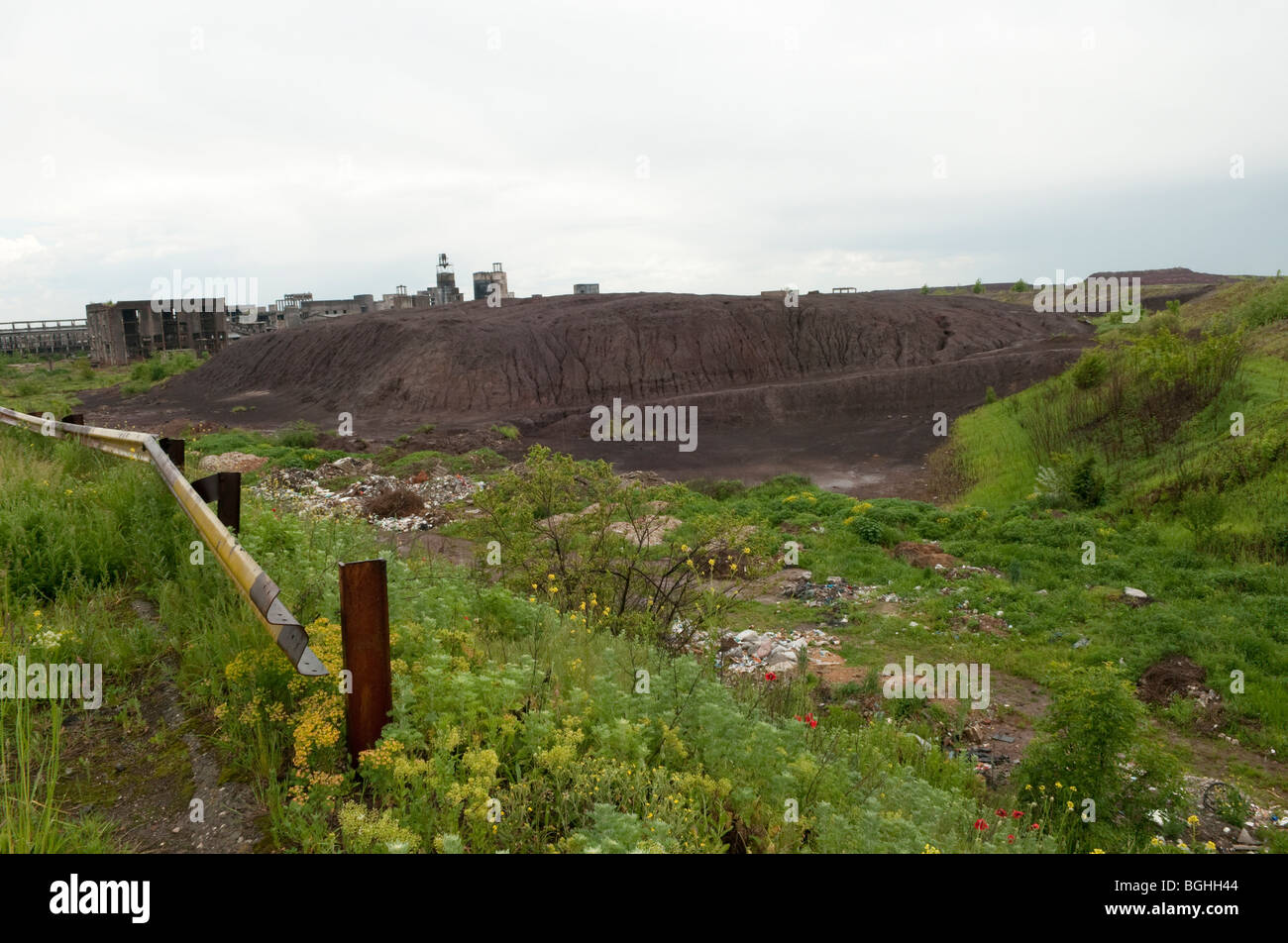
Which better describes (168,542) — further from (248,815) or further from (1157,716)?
(1157,716)

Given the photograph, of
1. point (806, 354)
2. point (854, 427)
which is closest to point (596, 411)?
point (854, 427)

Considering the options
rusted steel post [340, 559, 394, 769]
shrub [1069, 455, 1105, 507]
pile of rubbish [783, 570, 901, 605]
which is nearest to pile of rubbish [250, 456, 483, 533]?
pile of rubbish [783, 570, 901, 605]

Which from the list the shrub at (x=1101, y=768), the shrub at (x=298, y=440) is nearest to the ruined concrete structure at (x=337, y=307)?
the shrub at (x=298, y=440)

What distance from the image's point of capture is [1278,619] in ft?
32.4

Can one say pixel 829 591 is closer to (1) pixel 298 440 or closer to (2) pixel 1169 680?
(2) pixel 1169 680

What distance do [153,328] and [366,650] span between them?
71266 millimetres

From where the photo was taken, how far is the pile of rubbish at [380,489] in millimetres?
16828

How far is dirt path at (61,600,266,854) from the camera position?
277 centimetres

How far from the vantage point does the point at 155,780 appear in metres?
3.11

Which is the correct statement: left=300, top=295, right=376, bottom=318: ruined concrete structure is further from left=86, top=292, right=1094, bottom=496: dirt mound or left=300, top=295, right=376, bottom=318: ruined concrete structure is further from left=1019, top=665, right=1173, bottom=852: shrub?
left=1019, top=665, right=1173, bottom=852: shrub

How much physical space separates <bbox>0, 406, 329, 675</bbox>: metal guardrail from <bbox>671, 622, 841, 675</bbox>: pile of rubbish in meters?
5.42

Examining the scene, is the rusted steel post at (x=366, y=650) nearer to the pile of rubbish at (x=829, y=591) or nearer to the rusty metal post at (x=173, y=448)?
the rusty metal post at (x=173, y=448)

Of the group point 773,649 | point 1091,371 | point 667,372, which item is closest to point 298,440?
point 667,372
